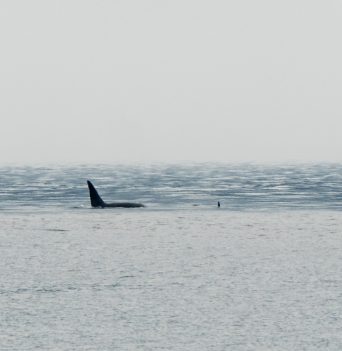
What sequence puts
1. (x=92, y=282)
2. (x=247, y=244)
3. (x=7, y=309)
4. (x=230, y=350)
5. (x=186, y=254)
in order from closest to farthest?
(x=230, y=350)
(x=7, y=309)
(x=92, y=282)
(x=186, y=254)
(x=247, y=244)

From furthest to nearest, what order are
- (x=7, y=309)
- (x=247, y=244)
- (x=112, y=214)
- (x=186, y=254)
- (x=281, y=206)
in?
(x=281, y=206) < (x=112, y=214) < (x=247, y=244) < (x=186, y=254) < (x=7, y=309)

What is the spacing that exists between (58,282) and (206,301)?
5834 mm

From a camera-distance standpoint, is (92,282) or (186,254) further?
(186,254)

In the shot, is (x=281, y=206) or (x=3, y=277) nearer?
(x=3, y=277)

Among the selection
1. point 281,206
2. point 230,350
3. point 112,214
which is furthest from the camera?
point 281,206

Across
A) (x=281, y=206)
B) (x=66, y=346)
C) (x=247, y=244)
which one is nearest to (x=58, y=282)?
(x=66, y=346)

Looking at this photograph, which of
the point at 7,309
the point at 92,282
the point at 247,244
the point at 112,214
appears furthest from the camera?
the point at 112,214

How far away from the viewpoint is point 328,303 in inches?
941

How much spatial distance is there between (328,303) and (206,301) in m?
3.12

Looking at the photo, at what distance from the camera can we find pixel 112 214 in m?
64.1

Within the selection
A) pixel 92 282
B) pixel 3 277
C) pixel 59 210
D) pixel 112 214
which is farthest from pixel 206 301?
pixel 59 210

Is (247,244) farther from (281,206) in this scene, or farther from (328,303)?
(281,206)

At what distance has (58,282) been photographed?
2844 cm

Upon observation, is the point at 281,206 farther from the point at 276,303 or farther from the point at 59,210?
the point at 276,303
